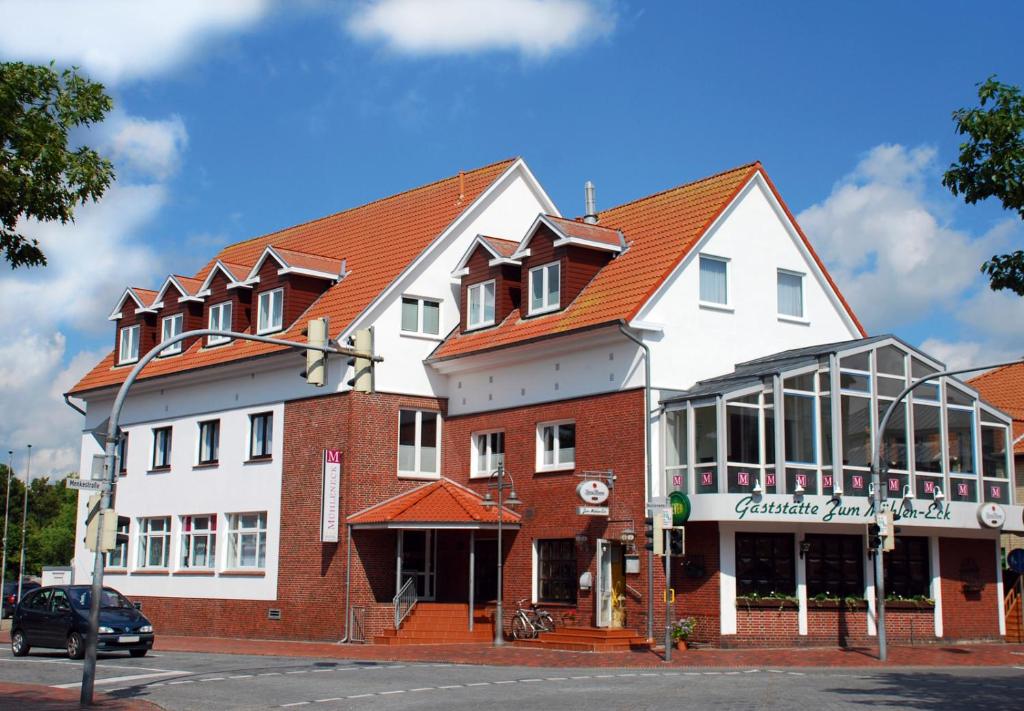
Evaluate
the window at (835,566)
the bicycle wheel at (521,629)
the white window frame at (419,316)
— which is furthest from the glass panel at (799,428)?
the white window frame at (419,316)

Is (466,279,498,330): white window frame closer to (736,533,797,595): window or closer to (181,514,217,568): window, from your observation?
(736,533,797,595): window

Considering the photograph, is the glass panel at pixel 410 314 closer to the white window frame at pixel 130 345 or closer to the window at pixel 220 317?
the window at pixel 220 317

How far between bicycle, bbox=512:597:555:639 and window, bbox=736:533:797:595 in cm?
482

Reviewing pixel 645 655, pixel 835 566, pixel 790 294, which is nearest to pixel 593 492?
pixel 645 655

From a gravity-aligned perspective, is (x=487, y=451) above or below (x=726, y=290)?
below

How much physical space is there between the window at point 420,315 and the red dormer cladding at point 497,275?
0.74m

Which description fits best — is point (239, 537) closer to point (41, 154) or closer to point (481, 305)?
point (481, 305)

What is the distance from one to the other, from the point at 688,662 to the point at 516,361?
1003cm

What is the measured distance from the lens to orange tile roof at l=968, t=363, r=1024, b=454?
43469 mm

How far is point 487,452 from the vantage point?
33.1 m

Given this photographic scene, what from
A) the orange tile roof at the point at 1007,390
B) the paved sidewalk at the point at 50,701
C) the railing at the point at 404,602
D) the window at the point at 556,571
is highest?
the orange tile roof at the point at 1007,390

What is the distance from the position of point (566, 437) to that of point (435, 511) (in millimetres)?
3731

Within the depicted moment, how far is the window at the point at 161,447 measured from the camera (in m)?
38.9

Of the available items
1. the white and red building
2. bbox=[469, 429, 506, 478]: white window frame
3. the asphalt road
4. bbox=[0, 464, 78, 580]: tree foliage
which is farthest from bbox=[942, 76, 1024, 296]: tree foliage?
bbox=[0, 464, 78, 580]: tree foliage
